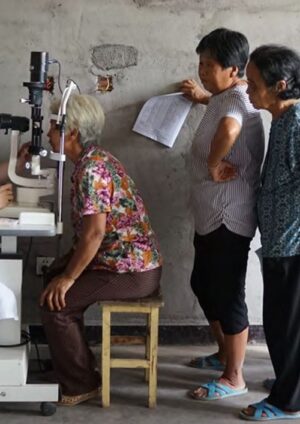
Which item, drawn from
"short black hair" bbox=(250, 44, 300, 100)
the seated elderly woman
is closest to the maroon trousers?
the seated elderly woman

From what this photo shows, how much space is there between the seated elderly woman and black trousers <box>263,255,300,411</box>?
0.47 metres

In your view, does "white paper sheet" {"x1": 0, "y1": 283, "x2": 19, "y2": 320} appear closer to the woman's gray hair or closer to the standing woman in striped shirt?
the woman's gray hair

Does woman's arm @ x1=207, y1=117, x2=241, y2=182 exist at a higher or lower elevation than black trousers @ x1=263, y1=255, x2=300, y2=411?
higher

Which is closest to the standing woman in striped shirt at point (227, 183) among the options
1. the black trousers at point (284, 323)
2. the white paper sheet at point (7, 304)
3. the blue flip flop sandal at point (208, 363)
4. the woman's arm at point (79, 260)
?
the black trousers at point (284, 323)

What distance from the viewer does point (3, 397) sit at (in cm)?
271

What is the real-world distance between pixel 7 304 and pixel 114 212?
0.53m

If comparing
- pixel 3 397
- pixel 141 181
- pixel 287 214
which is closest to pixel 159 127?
pixel 141 181

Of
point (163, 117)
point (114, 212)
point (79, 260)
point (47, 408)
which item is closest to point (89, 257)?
point (79, 260)

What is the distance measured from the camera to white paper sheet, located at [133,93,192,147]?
328 cm

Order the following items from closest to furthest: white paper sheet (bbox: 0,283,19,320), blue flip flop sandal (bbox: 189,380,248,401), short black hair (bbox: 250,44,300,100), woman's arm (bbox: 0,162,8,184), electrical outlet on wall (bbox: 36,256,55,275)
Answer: short black hair (bbox: 250,44,300,100) < white paper sheet (bbox: 0,283,19,320) < blue flip flop sandal (bbox: 189,380,248,401) < woman's arm (bbox: 0,162,8,184) < electrical outlet on wall (bbox: 36,256,55,275)

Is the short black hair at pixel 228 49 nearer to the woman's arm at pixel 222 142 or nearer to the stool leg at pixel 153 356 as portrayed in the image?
the woman's arm at pixel 222 142

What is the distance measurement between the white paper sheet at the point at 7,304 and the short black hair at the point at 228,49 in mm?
1183

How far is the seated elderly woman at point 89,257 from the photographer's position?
2.72 metres

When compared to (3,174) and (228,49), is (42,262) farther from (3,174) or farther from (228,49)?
(228,49)
